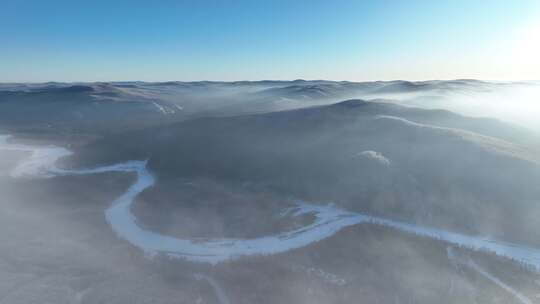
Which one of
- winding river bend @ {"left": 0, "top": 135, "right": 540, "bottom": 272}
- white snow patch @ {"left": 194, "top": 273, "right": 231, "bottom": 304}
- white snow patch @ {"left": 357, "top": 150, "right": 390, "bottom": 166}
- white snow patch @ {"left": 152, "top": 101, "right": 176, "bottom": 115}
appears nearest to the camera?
white snow patch @ {"left": 194, "top": 273, "right": 231, "bottom": 304}

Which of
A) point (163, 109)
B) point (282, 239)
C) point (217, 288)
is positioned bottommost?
point (217, 288)

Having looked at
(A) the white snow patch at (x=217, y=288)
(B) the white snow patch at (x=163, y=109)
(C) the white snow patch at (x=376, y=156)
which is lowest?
(A) the white snow patch at (x=217, y=288)

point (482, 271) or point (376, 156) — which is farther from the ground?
point (376, 156)

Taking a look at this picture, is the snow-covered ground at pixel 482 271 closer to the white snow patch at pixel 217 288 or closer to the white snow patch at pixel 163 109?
the white snow patch at pixel 217 288

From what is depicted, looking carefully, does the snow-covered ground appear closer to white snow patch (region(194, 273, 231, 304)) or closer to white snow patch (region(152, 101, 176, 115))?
white snow patch (region(194, 273, 231, 304))

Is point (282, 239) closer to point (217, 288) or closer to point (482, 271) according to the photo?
point (217, 288)

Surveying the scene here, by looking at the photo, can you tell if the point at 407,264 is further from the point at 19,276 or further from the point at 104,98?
the point at 104,98

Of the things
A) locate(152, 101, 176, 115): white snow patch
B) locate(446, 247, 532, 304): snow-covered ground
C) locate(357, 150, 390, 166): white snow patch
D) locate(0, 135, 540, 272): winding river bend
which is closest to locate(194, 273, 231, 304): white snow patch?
locate(0, 135, 540, 272): winding river bend

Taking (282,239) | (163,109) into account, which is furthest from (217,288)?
(163,109)

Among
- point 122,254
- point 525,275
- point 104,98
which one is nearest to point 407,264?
point 525,275

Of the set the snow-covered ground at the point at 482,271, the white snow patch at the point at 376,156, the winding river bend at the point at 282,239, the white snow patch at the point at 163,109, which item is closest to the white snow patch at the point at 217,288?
the winding river bend at the point at 282,239

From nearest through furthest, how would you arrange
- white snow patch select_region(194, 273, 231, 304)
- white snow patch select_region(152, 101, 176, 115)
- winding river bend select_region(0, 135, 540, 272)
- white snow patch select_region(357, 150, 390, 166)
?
white snow patch select_region(194, 273, 231, 304)
winding river bend select_region(0, 135, 540, 272)
white snow patch select_region(357, 150, 390, 166)
white snow patch select_region(152, 101, 176, 115)
